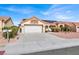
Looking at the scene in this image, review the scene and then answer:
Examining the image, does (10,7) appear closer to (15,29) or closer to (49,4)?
(15,29)

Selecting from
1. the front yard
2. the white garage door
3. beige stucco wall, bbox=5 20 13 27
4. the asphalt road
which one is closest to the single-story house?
the white garage door

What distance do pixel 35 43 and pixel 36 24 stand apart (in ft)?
4.08

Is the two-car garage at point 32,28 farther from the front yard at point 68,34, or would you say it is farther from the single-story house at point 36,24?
the front yard at point 68,34

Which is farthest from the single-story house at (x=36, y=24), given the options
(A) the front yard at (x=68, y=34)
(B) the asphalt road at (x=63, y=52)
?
(B) the asphalt road at (x=63, y=52)

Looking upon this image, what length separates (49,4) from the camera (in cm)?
1038

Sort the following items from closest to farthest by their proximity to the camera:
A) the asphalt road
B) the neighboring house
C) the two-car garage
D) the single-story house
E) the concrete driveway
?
1. the asphalt road
2. the concrete driveway
3. the neighboring house
4. the single-story house
5. the two-car garage

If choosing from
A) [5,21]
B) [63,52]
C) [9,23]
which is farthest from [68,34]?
[5,21]

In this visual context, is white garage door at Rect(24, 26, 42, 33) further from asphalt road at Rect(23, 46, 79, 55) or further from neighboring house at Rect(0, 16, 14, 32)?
asphalt road at Rect(23, 46, 79, 55)

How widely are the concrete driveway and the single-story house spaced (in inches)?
16.8

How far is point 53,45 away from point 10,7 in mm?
3112

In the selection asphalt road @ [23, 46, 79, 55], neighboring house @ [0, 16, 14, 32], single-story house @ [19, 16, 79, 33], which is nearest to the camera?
asphalt road @ [23, 46, 79, 55]

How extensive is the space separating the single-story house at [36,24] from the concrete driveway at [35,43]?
43cm

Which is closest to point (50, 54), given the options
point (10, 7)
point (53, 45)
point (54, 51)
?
point (54, 51)

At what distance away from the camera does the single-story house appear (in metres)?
10.7
